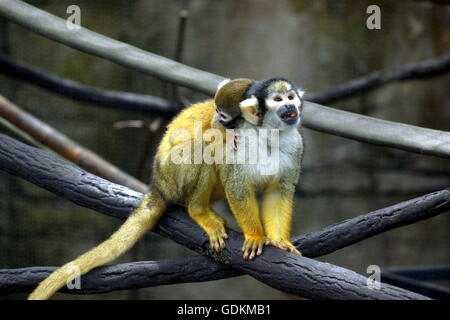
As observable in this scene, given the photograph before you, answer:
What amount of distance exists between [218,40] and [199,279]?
289 centimetres

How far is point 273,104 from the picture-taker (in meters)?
2.46

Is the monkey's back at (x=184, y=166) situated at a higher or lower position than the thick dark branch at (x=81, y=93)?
lower

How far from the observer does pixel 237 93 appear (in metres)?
2.51

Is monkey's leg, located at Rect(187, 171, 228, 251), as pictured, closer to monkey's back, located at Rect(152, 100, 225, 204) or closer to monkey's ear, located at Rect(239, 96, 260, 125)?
monkey's back, located at Rect(152, 100, 225, 204)

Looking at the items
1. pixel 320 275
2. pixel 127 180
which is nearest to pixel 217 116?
pixel 320 275

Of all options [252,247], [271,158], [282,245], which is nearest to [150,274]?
[252,247]

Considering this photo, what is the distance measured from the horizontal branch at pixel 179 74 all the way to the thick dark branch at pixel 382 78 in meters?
1.72

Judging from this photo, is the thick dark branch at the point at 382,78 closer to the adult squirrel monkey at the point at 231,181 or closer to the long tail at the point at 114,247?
the adult squirrel monkey at the point at 231,181

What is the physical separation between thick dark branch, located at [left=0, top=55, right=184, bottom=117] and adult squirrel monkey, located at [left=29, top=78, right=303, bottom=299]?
1834 millimetres

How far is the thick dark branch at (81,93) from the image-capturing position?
14.5 ft

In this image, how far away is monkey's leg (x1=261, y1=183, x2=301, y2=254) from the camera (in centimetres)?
256

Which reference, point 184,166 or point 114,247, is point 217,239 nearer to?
point 184,166

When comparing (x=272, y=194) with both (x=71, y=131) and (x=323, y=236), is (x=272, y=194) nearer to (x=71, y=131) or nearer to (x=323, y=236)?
(x=323, y=236)


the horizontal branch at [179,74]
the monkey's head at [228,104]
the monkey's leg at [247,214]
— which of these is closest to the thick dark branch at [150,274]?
the monkey's leg at [247,214]
